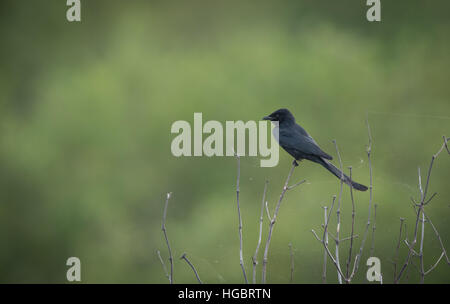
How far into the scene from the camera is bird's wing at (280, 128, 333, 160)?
3.64 m

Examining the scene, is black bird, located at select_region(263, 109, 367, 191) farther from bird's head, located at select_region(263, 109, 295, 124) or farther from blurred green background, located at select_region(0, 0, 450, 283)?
blurred green background, located at select_region(0, 0, 450, 283)

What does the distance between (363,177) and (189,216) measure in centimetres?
390

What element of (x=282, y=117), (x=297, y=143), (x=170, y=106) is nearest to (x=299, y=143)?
(x=297, y=143)

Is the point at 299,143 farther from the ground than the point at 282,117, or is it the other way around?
the point at 282,117

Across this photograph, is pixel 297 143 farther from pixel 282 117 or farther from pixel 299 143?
pixel 282 117

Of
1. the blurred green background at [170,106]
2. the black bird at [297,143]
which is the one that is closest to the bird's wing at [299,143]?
the black bird at [297,143]

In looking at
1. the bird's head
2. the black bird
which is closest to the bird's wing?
the black bird

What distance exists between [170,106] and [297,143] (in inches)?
240

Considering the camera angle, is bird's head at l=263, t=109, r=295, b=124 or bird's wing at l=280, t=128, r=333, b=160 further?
bird's head at l=263, t=109, r=295, b=124

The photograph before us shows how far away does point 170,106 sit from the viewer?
9.64 m

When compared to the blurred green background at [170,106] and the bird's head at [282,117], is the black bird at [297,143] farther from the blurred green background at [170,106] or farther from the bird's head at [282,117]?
the blurred green background at [170,106]

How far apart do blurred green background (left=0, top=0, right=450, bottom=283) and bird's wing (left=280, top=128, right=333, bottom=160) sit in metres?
3.47

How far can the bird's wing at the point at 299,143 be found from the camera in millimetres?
3645

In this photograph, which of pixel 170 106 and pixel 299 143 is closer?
pixel 299 143
